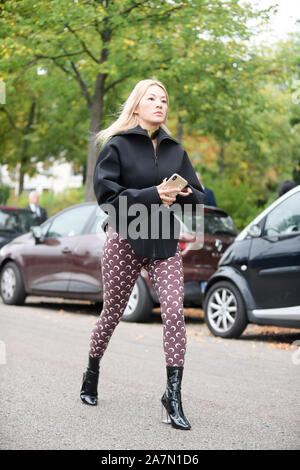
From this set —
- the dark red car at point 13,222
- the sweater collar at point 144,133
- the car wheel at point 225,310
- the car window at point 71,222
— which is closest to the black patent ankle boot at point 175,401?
the sweater collar at point 144,133

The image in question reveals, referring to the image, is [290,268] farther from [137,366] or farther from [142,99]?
[142,99]

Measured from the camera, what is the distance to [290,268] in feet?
25.6

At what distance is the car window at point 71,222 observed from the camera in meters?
11.1

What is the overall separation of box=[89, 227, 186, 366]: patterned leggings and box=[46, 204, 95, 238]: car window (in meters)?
6.35

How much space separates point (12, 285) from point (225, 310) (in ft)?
14.0

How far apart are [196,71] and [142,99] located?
11250mm

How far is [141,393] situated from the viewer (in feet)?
17.2

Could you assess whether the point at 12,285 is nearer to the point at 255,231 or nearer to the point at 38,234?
the point at 38,234

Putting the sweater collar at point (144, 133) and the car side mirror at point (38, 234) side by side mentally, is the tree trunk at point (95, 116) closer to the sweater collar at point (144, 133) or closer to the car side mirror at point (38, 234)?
the car side mirror at point (38, 234)

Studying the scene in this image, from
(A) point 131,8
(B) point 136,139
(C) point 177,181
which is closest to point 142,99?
(B) point 136,139

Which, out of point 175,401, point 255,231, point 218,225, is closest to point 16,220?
point 218,225

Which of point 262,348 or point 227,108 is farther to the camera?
A: point 227,108

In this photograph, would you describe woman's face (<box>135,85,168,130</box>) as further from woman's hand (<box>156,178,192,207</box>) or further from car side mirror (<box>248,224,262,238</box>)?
car side mirror (<box>248,224,262,238</box>)

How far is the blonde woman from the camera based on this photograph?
4305mm
